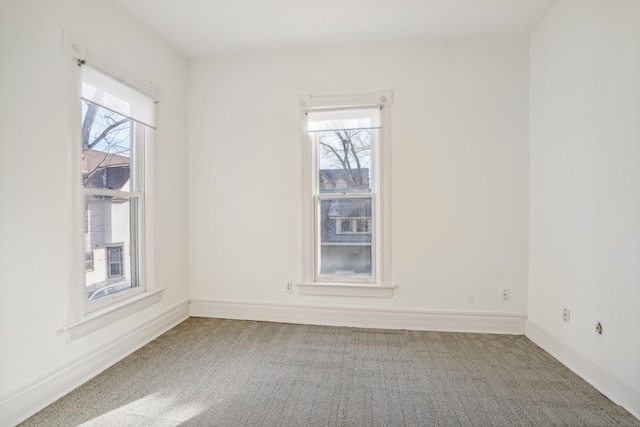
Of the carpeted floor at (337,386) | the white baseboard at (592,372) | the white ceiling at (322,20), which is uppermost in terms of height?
the white ceiling at (322,20)

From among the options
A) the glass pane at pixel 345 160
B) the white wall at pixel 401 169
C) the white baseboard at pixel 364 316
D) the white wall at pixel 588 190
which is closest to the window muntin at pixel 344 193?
the glass pane at pixel 345 160

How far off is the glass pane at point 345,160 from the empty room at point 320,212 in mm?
23

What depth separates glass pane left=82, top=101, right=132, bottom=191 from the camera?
222 centimetres

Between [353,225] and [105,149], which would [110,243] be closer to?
[105,149]

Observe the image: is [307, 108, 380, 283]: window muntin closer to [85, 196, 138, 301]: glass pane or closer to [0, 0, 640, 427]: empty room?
[0, 0, 640, 427]: empty room

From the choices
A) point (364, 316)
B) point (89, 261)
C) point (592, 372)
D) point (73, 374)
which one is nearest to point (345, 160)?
point (364, 316)

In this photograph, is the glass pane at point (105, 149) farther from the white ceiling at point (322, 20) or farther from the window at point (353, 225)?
the window at point (353, 225)

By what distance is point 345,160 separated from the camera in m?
3.20

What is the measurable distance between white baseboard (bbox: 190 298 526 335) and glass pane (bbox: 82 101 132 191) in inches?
60.9

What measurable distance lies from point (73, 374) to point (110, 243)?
0.93 meters

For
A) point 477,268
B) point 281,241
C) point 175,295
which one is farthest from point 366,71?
point 175,295

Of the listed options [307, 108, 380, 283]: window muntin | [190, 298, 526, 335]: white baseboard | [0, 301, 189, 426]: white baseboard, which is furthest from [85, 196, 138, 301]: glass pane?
[307, 108, 380, 283]: window muntin

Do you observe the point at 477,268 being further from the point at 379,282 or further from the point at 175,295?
the point at 175,295

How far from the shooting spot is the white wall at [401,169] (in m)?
2.92
